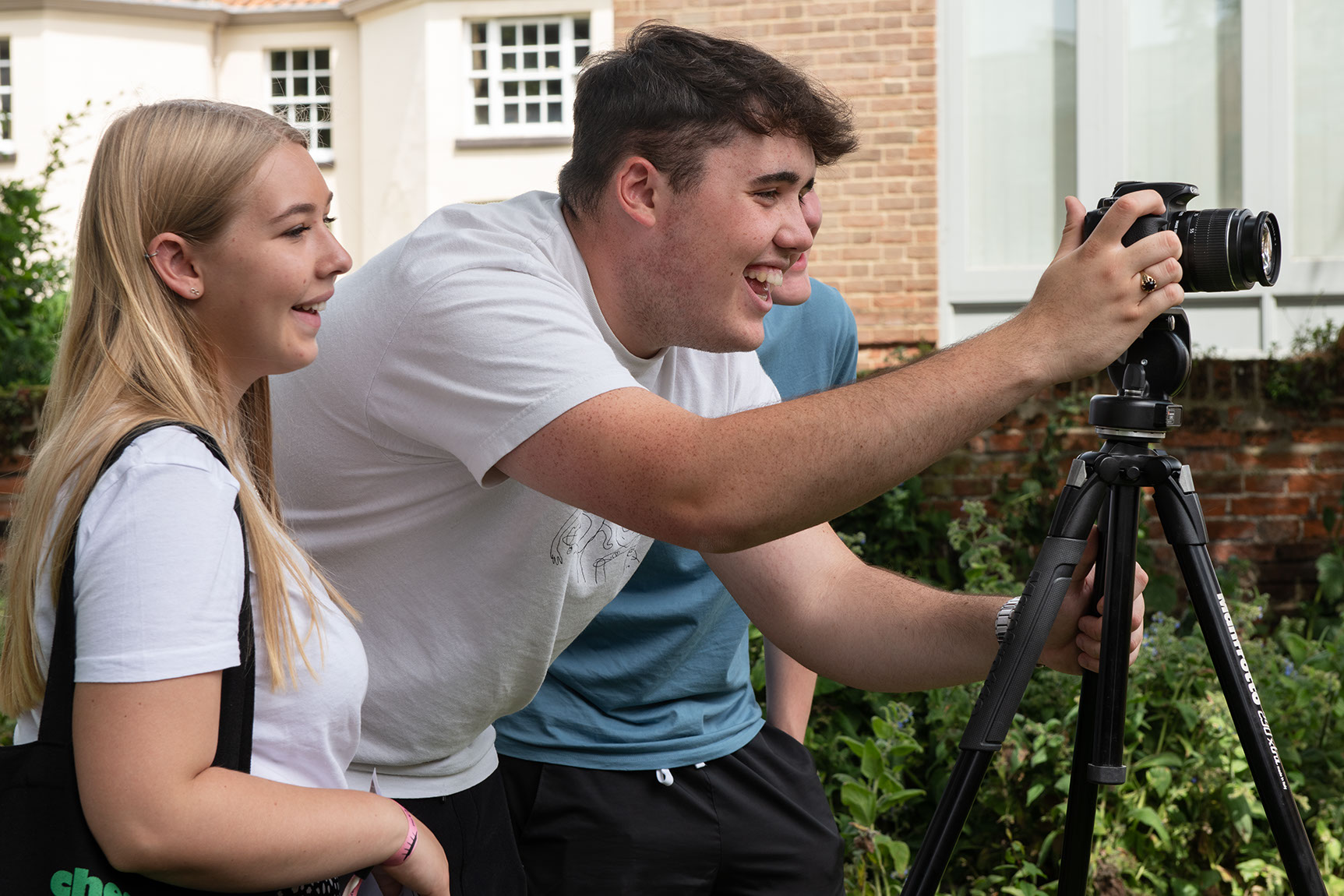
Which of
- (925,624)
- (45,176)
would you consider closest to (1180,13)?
(925,624)

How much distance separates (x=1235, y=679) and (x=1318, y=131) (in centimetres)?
523

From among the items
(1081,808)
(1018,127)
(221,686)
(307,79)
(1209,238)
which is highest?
(307,79)

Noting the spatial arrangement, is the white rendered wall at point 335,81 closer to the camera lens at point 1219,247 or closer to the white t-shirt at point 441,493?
the white t-shirt at point 441,493

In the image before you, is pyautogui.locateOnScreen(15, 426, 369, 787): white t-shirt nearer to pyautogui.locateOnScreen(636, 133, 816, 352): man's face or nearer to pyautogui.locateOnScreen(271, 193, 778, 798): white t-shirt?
pyautogui.locateOnScreen(271, 193, 778, 798): white t-shirt

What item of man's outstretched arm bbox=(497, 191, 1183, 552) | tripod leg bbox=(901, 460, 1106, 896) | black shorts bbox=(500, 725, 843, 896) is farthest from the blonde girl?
black shorts bbox=(500, 725, 843, 896)

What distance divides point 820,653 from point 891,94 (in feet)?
15.6

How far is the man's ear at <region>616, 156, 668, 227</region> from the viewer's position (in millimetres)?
1718

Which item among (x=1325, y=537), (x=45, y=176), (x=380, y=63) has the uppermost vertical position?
(x=380, y=63)

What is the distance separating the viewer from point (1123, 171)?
6.06 meters

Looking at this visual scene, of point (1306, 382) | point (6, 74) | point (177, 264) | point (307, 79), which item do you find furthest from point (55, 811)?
point (6, 74)

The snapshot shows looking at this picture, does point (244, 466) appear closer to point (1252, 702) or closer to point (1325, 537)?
point (1252, 702)

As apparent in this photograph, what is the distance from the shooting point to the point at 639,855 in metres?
2.19

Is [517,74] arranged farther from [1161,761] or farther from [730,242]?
[730,242]

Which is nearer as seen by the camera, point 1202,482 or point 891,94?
point 1202,482
